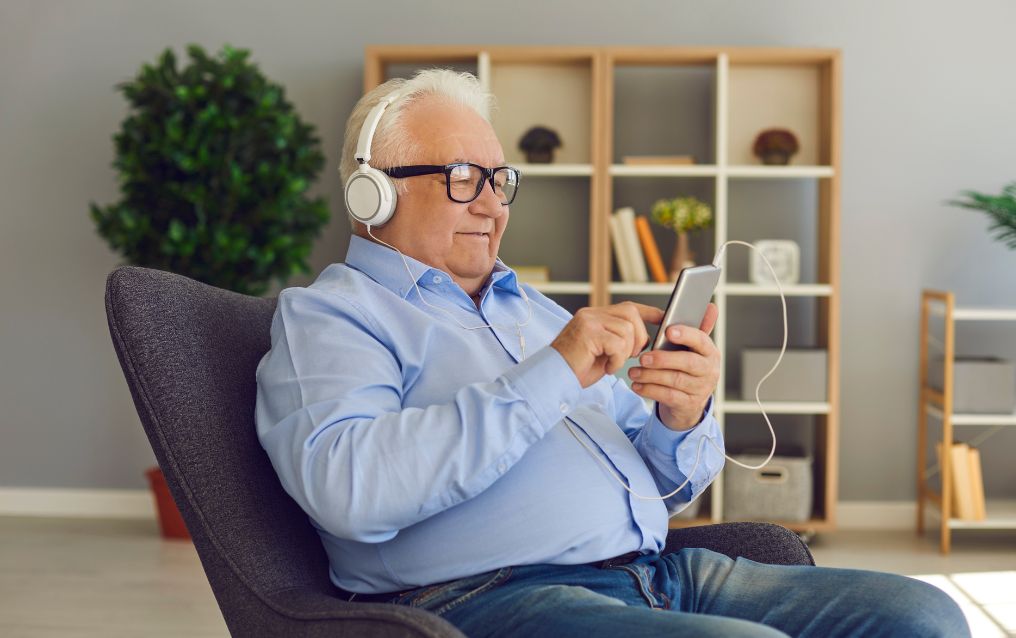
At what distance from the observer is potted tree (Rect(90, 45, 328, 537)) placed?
7.79 feet

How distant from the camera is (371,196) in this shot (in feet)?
3.73

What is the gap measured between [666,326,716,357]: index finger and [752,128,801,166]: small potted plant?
1.91 meters

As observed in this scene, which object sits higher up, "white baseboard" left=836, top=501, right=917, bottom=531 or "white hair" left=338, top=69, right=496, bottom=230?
"white hair" left=338, top=69, right=496, bottom=230

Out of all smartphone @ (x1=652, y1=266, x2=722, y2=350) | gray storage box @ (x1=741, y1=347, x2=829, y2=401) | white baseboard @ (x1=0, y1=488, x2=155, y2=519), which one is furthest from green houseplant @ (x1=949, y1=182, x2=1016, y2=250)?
white baseboard @ (x1=0, y1=488, x2=155, y2=519)

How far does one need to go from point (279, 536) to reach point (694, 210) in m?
2.01

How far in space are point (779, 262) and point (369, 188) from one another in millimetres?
1945

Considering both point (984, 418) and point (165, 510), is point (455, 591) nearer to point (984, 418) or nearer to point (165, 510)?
point (165, 510)

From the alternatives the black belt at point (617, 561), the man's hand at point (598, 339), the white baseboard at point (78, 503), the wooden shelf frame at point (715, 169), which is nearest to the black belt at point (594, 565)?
the black belt at point (617, 561)

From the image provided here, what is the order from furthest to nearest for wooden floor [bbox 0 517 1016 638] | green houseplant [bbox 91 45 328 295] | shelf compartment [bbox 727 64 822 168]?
1. shelf compartment [bbox 727 64 822 168]
2. green houseplant [bbox 91 45 328 295]
3. wooden floor [bbox 0 517 1016 638]

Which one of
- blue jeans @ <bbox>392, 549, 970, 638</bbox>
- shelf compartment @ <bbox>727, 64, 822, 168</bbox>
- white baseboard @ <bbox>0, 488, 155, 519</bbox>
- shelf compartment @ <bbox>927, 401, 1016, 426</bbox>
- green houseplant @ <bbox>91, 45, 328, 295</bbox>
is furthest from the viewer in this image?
white baseboard @ <bbox>0, 488, 155, 519</bbox>

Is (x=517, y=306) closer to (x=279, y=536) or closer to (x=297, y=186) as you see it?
(x=279, y=536)

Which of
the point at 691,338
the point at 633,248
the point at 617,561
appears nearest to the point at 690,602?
the point at 617,561

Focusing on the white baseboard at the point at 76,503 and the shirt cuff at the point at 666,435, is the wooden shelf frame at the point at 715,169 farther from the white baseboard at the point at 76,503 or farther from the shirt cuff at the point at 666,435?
the white baseboard at the point at 76,503

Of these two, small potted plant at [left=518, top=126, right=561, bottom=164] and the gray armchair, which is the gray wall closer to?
small potted plant at [left=518, top=126, right=561, bottom=164]
